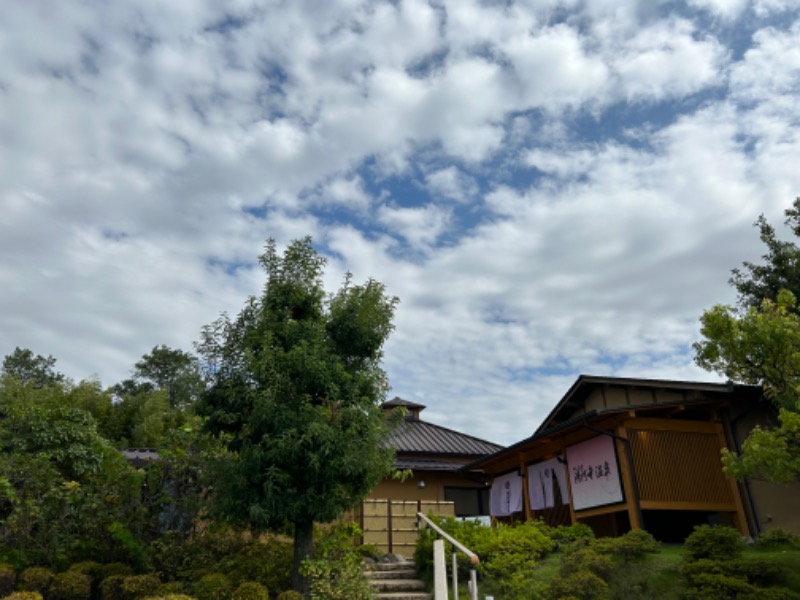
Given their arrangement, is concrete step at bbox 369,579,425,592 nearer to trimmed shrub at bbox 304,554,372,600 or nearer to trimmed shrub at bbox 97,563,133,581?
trimmed shrub at bbox 304,554,372,600

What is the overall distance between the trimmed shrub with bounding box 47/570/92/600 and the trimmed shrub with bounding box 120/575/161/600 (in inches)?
23.7

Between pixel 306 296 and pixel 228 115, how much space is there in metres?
3.24

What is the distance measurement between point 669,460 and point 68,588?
10946 millimetres

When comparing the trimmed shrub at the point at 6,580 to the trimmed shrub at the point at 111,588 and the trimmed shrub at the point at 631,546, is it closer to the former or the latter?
the trimmed shrub at the point at 111,588

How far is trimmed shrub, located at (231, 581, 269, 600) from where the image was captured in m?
8.33

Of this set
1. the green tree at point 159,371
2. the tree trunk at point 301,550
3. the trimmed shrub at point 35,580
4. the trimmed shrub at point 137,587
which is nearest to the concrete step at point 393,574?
the tree trunk at point 301,550

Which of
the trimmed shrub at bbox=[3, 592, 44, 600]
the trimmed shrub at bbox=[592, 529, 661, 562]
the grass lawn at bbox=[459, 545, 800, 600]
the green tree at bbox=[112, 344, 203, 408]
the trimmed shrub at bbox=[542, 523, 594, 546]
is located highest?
the green tree at bbox=[112, 344, 203, 408]

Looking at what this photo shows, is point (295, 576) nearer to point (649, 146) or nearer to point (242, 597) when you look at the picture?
point (242, 597)

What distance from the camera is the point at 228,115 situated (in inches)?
386

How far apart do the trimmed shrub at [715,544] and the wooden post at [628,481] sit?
2.56 meters

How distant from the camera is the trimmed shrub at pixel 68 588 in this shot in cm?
886

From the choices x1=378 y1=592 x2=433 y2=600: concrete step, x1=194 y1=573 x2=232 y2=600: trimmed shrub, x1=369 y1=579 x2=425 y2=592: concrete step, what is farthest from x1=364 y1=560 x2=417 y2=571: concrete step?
x1=194 y1=573 x2=232 y2=600: trimmed shrub

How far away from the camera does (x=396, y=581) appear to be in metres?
10.6

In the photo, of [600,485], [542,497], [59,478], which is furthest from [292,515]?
[542,497]
